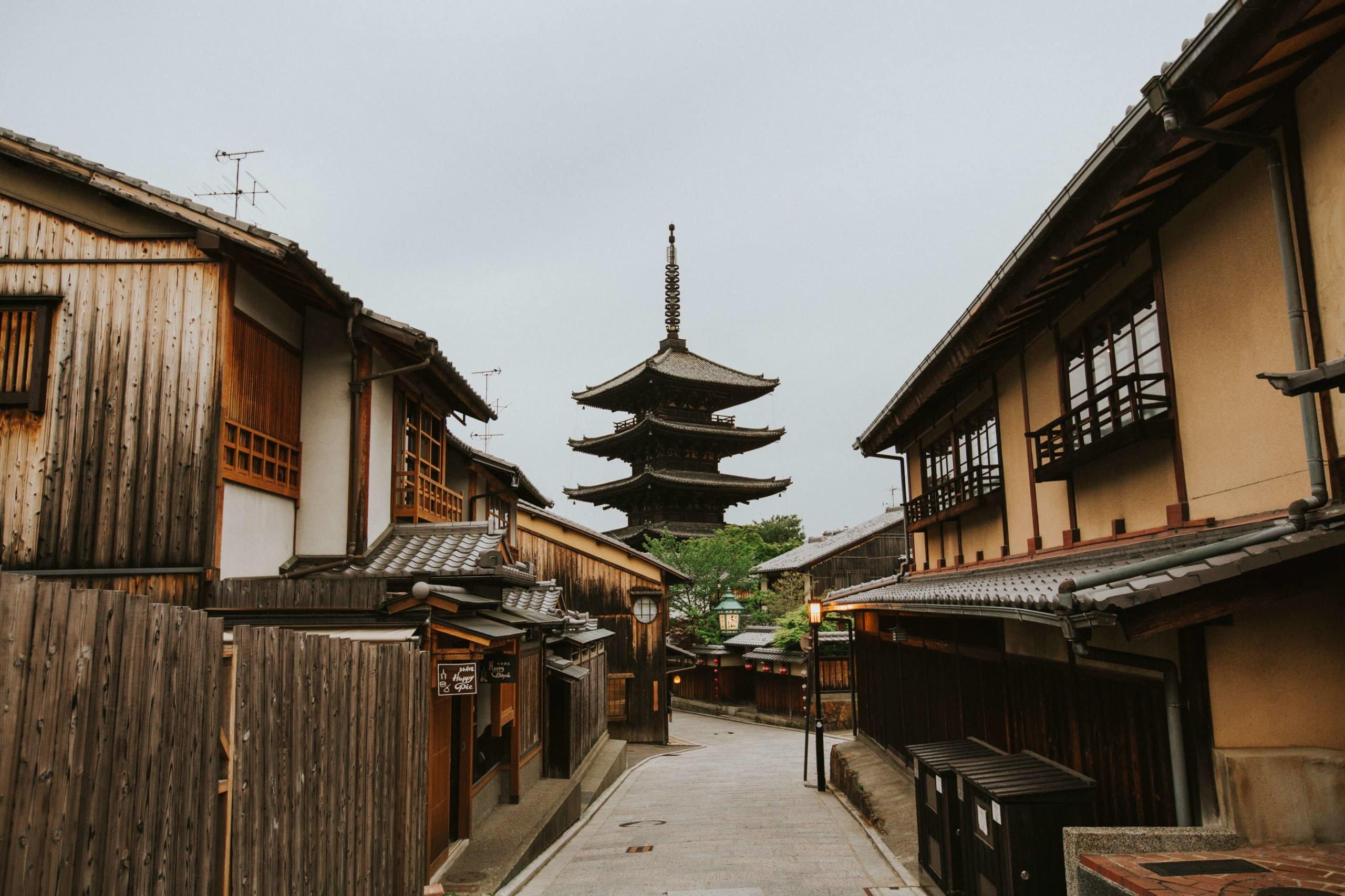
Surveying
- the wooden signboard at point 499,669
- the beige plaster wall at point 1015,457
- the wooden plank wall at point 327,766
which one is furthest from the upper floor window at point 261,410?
the beige plaster wall at point 1015,457

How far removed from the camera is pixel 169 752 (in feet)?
12.5

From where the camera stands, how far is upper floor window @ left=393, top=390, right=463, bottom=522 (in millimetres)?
12773

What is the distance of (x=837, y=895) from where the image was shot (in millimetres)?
9039

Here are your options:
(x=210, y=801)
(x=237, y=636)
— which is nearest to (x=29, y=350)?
(x=237, y=636)

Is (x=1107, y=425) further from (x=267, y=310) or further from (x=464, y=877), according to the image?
(x=267, y=310)

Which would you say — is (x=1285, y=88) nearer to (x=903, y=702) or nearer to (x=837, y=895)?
(x=837, y=895)

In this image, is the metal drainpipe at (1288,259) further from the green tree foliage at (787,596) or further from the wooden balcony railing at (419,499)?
the green tree foliage at (787,596)

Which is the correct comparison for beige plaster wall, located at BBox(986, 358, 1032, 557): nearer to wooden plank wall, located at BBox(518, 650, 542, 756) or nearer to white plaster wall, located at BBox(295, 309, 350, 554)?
wooden plank wall, located at BBox(518, 650, 542, 756)

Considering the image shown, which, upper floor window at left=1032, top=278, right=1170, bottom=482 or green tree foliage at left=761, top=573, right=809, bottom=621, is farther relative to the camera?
green tree foliage at left=761, top=573, right=809, bottom=621

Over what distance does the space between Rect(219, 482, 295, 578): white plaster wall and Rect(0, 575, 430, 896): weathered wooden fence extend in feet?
11.9

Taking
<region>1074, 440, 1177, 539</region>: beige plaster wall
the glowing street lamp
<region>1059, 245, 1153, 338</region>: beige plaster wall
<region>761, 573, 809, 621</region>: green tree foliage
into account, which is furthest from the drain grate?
<region>761, 573, 809, 621</region>: green tree foliage

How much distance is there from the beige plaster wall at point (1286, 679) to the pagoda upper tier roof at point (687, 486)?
3835cm

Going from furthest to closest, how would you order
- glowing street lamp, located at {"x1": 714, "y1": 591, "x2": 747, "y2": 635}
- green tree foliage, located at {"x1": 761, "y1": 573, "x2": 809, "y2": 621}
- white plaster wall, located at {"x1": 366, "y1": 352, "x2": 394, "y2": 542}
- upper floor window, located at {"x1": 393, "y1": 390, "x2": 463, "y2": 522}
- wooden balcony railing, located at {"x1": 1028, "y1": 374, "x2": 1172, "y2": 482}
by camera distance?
green tree foliage, located at {"x1": 761, "y1": 573, "x2": 809, "y2": 621}
glowing street lamp, located at {"x1": 714, "y1": 591, "x2": 747, "y2": 635}
upper floor window, located at {"x1": 393, "y1": 390, "x2": 463, "y2": 522}
white plaster wall, located at {"x1": 366, "y1": 352, "x2": 394, "y2": 542}
wooden balcony railing, located at {"x1": 1028, "y1": 374, "x2": 1172, "y2": 482}

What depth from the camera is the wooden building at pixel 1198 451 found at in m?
5.41
